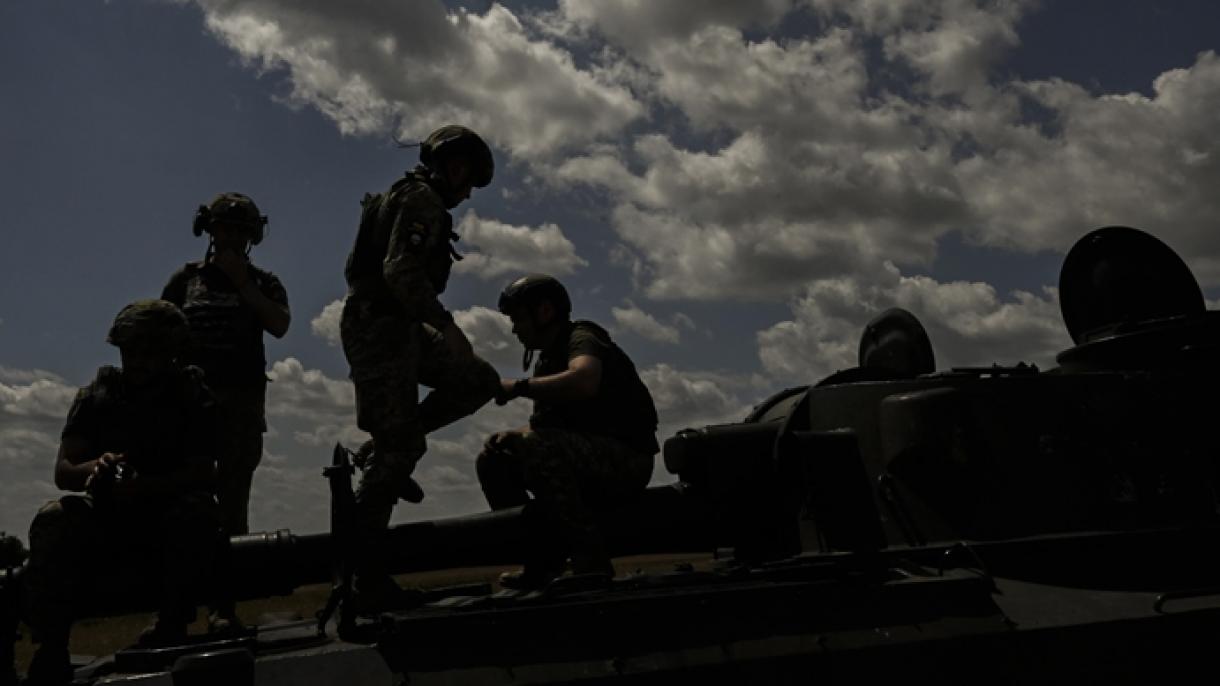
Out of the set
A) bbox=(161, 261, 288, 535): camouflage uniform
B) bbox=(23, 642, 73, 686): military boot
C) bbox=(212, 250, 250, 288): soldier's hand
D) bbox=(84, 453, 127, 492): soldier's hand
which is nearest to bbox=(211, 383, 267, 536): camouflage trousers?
bbox=(161, 261, 288, 535): camouflage uniform

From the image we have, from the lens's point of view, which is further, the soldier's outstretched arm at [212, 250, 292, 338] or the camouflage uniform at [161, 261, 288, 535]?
the soldier's outstretched arm at [212, 250, 292, 338]

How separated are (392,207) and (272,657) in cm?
220

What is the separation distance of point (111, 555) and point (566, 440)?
2.05m

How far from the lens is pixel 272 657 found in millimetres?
3986

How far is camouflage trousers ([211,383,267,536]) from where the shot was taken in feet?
21.6

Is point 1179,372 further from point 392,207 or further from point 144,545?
point 144,545

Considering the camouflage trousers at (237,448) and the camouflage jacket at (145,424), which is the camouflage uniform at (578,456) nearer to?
the camouflage jacket at (145,424)

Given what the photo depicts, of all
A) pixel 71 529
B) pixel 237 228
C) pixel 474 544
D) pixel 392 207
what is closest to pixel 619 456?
pixel 474 544

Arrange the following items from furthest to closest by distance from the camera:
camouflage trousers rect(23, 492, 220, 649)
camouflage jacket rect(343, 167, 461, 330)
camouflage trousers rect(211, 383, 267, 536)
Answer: camouflage trousers rect(211, 383, 267, 536), camouflage jacket rect(343, 167, 461, 330), camouflage trousers rect(23, 492, 220, 649)

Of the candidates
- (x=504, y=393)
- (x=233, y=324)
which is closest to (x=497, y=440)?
(x=504, y=393)

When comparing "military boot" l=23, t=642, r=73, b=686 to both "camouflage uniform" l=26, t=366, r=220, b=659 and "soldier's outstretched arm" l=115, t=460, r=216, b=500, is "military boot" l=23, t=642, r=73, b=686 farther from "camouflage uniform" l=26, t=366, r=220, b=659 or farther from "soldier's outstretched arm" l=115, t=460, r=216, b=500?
"soldier's outstretched arm" l=115, t=460, r=216, b=500

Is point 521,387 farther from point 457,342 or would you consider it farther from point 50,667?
point 50,667

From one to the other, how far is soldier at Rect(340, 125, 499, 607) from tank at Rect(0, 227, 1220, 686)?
1.11ft

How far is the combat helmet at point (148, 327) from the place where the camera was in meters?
5.04
